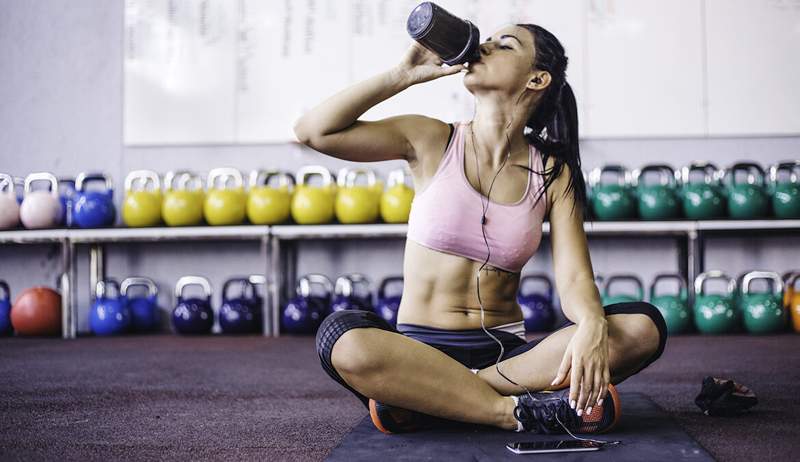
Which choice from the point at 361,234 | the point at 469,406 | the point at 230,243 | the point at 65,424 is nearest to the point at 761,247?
the point at 361,234

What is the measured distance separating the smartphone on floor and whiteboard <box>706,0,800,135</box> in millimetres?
3665

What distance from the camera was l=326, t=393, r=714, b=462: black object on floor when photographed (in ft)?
4.64

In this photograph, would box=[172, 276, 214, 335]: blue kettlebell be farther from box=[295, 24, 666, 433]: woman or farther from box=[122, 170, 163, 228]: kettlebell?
box=[295, 24, 666, 433]: woman

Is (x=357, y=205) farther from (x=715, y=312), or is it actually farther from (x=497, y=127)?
(x=497, y=127)

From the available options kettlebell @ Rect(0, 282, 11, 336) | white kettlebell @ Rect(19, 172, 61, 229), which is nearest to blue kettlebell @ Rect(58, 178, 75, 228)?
white kettlebell @ Rect(19, 172, 61, 229)

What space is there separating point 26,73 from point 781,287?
16.0ft

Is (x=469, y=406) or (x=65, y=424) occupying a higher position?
(x=469, y=406)

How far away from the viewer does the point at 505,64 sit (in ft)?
5.54

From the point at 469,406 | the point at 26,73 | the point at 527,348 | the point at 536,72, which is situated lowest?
the point at 469,406

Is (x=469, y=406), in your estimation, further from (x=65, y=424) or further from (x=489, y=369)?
(x=65, y=424)

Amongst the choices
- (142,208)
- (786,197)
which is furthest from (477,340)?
(142,208)

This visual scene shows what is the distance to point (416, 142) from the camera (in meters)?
1.73

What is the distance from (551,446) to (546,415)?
0.34ft

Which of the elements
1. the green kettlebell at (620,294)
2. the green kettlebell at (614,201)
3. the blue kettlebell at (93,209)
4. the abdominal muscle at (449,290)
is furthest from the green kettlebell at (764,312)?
the blue kettlebell at (93,209)
